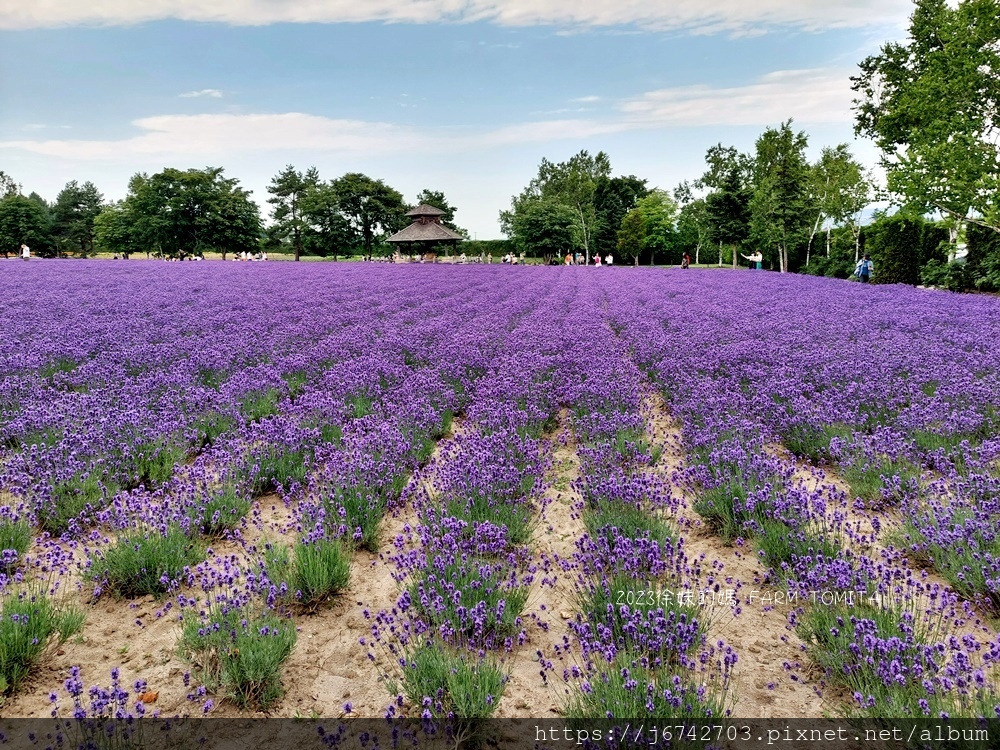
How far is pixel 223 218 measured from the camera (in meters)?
61.8

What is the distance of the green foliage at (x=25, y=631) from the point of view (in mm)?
2402

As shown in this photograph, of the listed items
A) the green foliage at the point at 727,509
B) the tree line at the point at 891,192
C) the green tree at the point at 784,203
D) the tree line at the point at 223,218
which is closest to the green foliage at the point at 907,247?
the tree line at the point at 891,192

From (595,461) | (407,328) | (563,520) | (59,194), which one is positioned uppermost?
(59,194)

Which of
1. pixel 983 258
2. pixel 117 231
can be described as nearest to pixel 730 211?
pixel 983 258

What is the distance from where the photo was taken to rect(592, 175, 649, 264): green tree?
7094cm

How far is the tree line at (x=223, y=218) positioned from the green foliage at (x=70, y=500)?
6358 cm

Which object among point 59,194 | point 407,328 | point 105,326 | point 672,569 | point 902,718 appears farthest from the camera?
point 59,194

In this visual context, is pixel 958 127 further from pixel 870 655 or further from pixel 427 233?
pixel 427 233

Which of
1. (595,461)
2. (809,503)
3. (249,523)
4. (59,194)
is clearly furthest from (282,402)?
(59,194)

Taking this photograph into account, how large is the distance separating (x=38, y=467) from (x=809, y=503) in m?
5.41

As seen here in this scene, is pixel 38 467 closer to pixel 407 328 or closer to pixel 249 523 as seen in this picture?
pixel 249 523

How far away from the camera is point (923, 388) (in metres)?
6.23

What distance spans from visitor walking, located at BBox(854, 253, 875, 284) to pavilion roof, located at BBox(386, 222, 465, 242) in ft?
106

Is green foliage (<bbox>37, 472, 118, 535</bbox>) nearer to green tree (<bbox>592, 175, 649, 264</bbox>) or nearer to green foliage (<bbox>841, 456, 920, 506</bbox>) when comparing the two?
green foliage (<bbox>841, 456, 920, 506</bbox>)
